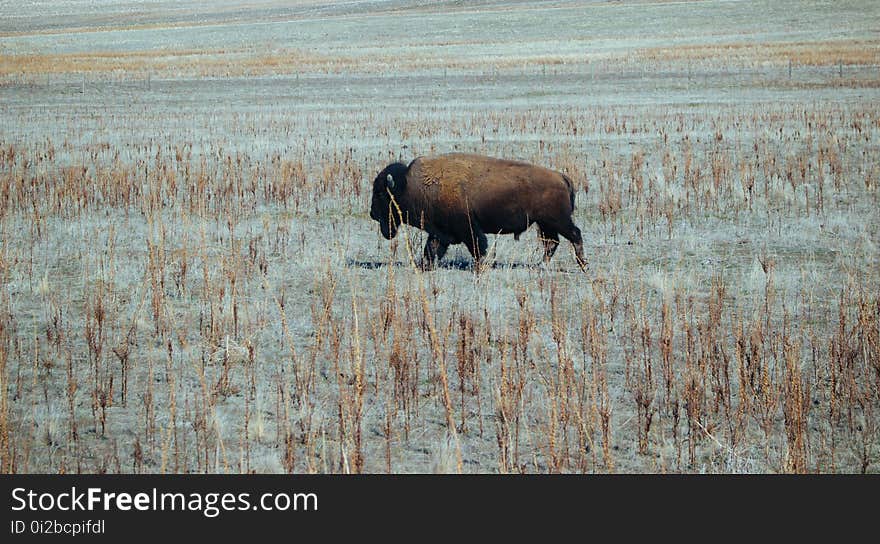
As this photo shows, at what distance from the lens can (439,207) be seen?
9.38m

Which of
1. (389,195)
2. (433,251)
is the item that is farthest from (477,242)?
(389,195)

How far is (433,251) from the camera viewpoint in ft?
31.3

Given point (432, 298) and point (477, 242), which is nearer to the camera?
point (432, 298)

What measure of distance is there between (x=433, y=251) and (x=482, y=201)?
2.23ft

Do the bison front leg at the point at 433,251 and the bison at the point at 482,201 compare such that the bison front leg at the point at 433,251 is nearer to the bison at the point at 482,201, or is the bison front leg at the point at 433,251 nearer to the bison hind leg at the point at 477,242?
the bison at the point at 482,201

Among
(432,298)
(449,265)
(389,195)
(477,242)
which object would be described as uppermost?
(389,195)

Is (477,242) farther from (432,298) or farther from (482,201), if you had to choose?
(432,298)

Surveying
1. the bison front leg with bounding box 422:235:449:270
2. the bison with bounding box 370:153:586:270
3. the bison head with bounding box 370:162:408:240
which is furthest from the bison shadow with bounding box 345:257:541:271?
the bison head with bounding box 370:162:408:240

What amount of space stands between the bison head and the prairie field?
256 mm

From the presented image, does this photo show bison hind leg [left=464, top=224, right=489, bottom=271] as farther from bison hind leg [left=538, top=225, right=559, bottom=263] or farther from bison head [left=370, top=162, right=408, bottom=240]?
bison head [left=370, top=162, right=408, bottom=240]

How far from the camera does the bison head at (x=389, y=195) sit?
970cm

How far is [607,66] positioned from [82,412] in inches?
1364

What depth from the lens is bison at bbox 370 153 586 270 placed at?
30.3ft
